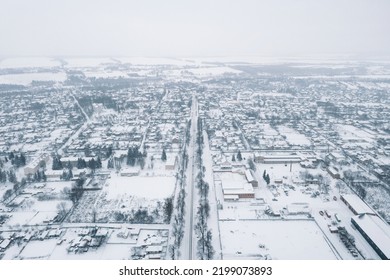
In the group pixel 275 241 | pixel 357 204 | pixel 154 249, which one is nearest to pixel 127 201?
pixel 154 249

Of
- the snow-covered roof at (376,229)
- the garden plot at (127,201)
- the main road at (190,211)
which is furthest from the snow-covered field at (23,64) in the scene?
the snow-covered roof at (376,229)

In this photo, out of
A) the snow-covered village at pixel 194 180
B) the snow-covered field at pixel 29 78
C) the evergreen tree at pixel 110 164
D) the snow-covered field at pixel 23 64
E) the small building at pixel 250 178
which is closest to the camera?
the snow-covered village at pixel 194 180

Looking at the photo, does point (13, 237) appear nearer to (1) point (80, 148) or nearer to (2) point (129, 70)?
(1) point (80, 148)

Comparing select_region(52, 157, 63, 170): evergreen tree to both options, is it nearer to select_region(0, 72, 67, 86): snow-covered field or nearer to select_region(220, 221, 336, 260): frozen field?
select_region(220, 221, 336, 260): frozen field

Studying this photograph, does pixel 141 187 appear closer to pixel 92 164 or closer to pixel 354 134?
pixel 92 164

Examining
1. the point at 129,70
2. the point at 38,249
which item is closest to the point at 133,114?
the point at 38,249

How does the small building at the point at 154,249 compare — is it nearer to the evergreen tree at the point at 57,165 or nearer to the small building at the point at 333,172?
the evergreen tree at the point at 57,165
